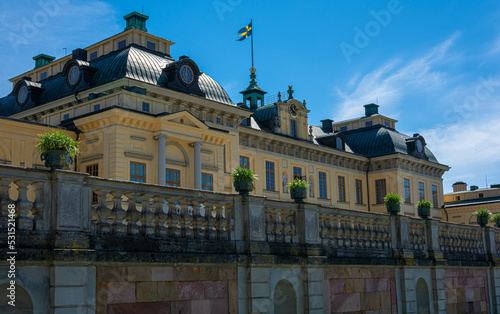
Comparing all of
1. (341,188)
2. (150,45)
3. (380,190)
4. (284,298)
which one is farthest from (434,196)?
(284,298)

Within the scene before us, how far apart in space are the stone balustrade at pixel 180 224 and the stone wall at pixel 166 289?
0.90 feet

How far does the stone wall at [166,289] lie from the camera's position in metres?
10.3

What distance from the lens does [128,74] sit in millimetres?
34438

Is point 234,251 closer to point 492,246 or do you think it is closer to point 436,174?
point 492,246

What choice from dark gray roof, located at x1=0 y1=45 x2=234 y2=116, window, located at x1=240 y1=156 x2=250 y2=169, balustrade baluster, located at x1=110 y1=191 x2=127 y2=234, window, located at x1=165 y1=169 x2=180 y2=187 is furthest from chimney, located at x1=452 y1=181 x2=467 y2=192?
balustrade baluster, located at x1=110 y1=191 x2=127 y2=234

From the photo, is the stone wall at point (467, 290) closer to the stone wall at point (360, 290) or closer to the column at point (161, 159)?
the stone wall at point (360, 290)

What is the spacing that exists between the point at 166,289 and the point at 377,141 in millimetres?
48415

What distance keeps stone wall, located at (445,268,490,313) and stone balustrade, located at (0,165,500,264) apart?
251 centimetres

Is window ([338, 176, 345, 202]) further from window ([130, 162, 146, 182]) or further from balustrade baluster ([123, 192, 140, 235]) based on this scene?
balustrade baluster ([123, 192, 140, 235])

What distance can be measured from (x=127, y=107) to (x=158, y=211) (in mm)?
22764

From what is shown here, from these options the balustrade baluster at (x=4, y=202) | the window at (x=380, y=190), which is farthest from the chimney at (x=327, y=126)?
the balustrade baluster at (x=4, y=202)

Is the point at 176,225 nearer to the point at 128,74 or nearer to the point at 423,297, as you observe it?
the point at 423,297

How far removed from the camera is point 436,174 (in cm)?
6178

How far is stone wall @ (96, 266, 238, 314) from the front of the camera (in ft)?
33.9
